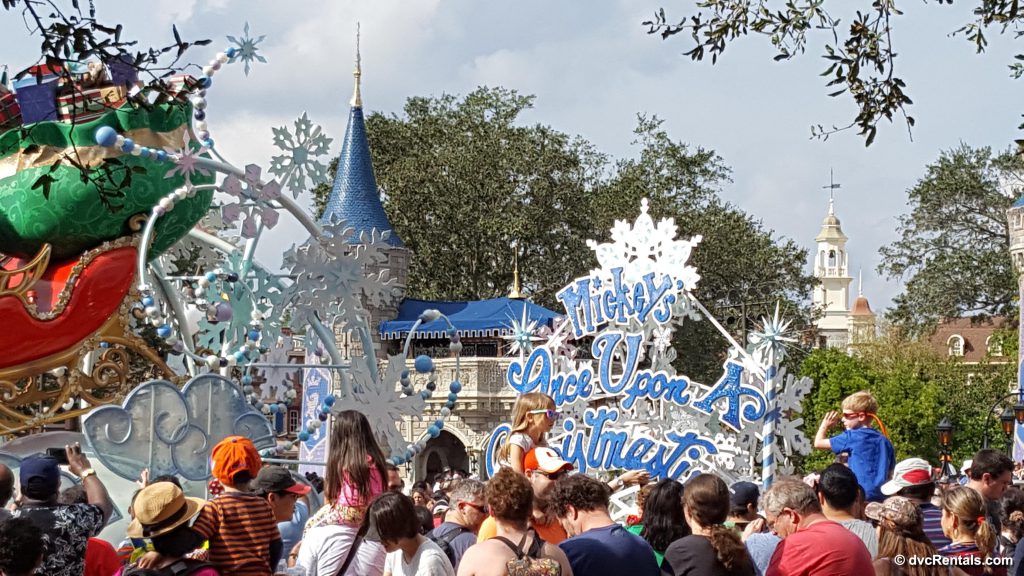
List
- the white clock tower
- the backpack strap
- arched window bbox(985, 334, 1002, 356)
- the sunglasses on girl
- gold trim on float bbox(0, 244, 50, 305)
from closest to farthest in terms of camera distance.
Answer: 1. the backpack strap
2. the sunglasses on girl
3. gold trim on float bbox(0, 244, 50, 305)
4. arched window bbox(985, 334, 1002, 356)
5. the white clock tower

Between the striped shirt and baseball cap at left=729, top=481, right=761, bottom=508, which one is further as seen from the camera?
baseball cap at left=729, top=481, right=761, bottom=508

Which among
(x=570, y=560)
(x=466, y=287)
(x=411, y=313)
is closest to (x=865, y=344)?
(x=466, y=287)

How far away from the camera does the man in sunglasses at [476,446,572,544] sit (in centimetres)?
629

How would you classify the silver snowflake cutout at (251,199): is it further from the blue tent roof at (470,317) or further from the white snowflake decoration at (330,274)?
the blue tent roof at (470,317)

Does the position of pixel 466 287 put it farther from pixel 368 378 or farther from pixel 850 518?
pixel 850 518

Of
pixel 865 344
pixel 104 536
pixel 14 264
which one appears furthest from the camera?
pixel 865 344

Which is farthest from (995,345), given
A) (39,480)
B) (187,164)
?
(39,480)

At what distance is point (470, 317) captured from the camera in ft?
113

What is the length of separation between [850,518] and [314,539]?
89.5 inches

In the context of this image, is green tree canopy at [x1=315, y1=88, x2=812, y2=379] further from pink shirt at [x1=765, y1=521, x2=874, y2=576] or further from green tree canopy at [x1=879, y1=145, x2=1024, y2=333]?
pink shirt at [x1=765, y1=521, x2=874, y2=576]

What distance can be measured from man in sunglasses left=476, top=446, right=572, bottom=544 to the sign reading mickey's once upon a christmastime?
8.85m

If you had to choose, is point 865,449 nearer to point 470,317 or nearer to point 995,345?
point 470,317

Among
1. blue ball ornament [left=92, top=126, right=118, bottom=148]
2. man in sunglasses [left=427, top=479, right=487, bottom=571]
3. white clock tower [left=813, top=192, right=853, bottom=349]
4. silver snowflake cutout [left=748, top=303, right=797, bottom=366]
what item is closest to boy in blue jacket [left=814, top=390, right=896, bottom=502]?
man in sunglasses [left=427, top=479, right=487, bottom=571]

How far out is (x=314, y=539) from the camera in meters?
6.13
